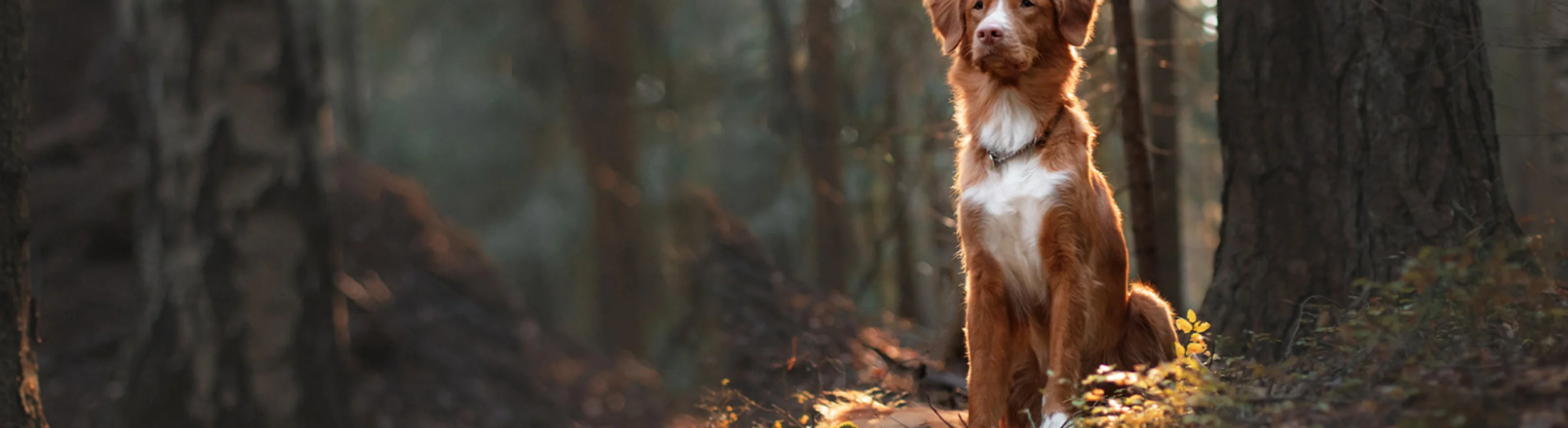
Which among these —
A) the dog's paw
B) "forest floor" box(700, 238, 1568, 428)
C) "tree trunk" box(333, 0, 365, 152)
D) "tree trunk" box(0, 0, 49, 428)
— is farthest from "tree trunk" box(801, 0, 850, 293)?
the dog's paw

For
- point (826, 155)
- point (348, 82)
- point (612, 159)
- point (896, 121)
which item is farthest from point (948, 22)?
point (348, 82)

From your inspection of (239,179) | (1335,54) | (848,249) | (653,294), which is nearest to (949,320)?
(1335,54)

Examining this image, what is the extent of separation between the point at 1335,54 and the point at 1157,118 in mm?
4816

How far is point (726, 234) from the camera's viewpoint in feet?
42.0

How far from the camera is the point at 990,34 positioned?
449 cm

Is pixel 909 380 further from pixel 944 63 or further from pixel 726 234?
pixel 944 63

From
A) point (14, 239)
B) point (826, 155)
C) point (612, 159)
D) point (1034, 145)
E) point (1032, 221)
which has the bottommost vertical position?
point (612, 159)

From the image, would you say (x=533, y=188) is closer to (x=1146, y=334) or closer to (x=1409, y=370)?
(x=1146, y=334)

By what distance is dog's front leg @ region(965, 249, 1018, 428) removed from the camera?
4.55 m

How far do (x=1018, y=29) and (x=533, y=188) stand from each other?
21.8 meters

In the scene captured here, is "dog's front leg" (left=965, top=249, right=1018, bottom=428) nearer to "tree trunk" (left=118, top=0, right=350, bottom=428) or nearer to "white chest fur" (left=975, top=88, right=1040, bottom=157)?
"white chest fur" (left=975, top=88, right=1040, bottom=157)

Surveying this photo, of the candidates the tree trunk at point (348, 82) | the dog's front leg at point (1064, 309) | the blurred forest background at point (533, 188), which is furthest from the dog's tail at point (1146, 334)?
the tree trunk at point (348, 82)

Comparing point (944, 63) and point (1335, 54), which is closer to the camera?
point (1335, 54)

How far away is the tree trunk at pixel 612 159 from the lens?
17672 millimetres
